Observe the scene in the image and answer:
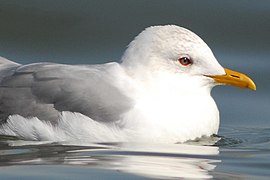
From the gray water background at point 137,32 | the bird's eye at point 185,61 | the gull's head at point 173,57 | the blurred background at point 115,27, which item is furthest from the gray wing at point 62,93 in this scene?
the blurred background at point 115,27

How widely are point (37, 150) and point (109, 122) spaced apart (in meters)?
0.50

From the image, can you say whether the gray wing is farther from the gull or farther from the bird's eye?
the bird's eye

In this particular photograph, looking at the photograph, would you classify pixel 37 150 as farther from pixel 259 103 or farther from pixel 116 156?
pixel 259 103

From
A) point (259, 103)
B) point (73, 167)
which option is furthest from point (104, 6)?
point (73, 167)

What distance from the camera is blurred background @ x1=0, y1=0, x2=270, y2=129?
10.3m

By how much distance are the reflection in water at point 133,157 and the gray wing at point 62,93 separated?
9.8 inches

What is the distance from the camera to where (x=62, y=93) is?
7125 millimetres

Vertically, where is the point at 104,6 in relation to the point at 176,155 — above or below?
above

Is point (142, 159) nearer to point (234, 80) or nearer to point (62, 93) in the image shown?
point (62, 93)

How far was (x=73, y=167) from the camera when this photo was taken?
620 cm

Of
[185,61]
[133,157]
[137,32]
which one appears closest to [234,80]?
[185,61]

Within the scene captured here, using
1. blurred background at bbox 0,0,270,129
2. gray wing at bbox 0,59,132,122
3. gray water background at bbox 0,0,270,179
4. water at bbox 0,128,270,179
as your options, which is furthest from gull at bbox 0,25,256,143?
blurred background at bbox 0,0,270,129

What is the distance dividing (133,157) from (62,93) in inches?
31.9

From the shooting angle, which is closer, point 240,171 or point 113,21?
point 240,171
